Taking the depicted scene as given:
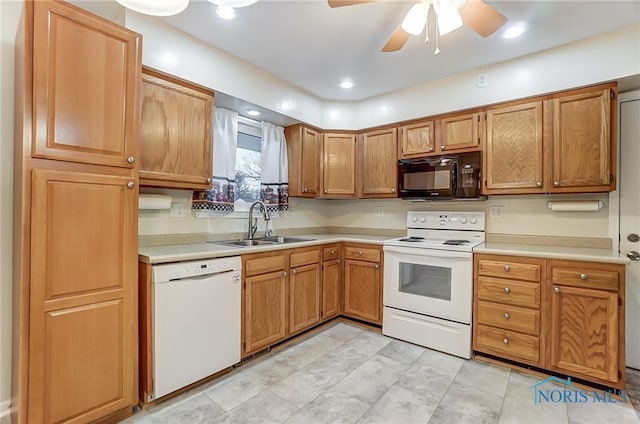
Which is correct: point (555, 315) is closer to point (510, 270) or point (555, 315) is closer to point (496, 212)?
point (510, 270)

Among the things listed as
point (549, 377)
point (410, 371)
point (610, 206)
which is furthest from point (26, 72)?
point (610, 206)

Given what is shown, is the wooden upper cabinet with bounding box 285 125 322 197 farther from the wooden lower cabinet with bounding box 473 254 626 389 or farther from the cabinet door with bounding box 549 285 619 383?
the cabinet door with bounding box 549 285 619 383

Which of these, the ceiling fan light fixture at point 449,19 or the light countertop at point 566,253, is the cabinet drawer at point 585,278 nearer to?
the light countertop at point 566,253

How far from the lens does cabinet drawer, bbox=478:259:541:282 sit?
221 cm

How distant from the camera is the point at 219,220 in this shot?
283 cm

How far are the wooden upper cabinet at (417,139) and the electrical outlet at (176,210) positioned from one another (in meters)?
2.24

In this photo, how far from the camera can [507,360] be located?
235 centimetres

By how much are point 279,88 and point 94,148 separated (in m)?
1.84

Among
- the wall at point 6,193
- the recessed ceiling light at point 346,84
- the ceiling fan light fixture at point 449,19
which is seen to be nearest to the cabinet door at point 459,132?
the recessed ceiling light at point 346,84

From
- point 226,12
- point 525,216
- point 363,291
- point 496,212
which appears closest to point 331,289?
point 363,291

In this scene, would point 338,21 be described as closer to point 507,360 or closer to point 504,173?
point 504,173

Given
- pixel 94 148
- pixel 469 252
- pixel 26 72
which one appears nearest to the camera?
pixel 26 72

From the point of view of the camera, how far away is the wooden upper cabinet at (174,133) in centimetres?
206

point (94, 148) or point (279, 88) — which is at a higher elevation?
point (279, 88)
